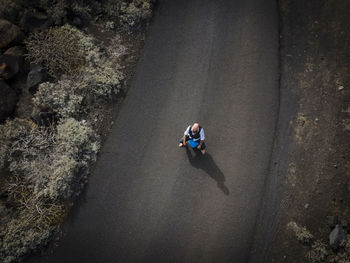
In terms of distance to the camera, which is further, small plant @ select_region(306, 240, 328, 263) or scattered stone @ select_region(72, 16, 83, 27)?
scattered stone @ select_region(72, 16, 83, 27)

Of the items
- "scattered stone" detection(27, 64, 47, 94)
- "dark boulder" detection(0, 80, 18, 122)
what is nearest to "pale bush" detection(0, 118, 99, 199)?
"dark boulder" detection(0, 80, 18, 122)

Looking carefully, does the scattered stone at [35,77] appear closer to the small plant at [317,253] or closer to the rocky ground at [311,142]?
the rocky ground at [311,142]

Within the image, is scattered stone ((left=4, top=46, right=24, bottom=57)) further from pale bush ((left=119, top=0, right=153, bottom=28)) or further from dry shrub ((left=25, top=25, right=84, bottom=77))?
pale bush ((left=119, top=0, right=153, bottom=28))

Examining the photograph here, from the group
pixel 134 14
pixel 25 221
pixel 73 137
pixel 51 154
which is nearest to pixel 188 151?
pixel 73 137

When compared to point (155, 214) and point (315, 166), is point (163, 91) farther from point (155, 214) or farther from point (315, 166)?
point (315, 166)

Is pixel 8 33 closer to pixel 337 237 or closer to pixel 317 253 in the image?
pixel 317 253

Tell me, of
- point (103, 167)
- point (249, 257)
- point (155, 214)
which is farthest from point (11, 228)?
point (249, 257)

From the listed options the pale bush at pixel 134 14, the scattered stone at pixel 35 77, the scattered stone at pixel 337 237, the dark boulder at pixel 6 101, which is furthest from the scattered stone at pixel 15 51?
the scattered stone at pixel 337 237
